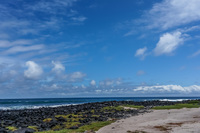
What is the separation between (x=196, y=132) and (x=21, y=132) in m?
14.6

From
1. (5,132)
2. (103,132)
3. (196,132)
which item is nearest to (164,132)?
(196,132)

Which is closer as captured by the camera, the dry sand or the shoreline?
the dry sand

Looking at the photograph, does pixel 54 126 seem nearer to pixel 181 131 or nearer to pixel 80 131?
pixel 80 131

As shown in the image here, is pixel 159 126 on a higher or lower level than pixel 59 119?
higher

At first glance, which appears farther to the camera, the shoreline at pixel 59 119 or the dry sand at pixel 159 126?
the shoreline at pixel 59 119

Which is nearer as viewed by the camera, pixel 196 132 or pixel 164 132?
pixel 196 132

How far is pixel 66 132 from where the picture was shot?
17203 mm

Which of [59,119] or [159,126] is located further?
[59,119]

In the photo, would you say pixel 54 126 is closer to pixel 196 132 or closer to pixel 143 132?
pixel 143 132

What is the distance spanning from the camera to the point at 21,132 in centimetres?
1809

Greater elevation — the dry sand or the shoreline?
the dry sand

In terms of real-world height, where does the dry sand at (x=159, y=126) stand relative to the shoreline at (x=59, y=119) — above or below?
above

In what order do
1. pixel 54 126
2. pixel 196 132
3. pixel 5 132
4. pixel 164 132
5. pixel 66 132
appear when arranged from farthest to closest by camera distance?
1. pixel 54 126
2. pixel 5 132
3. pixel 66 132
4. pixel 164 132
5. pixel 196 132

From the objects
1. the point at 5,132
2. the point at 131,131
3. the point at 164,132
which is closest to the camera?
the point at 164,132
